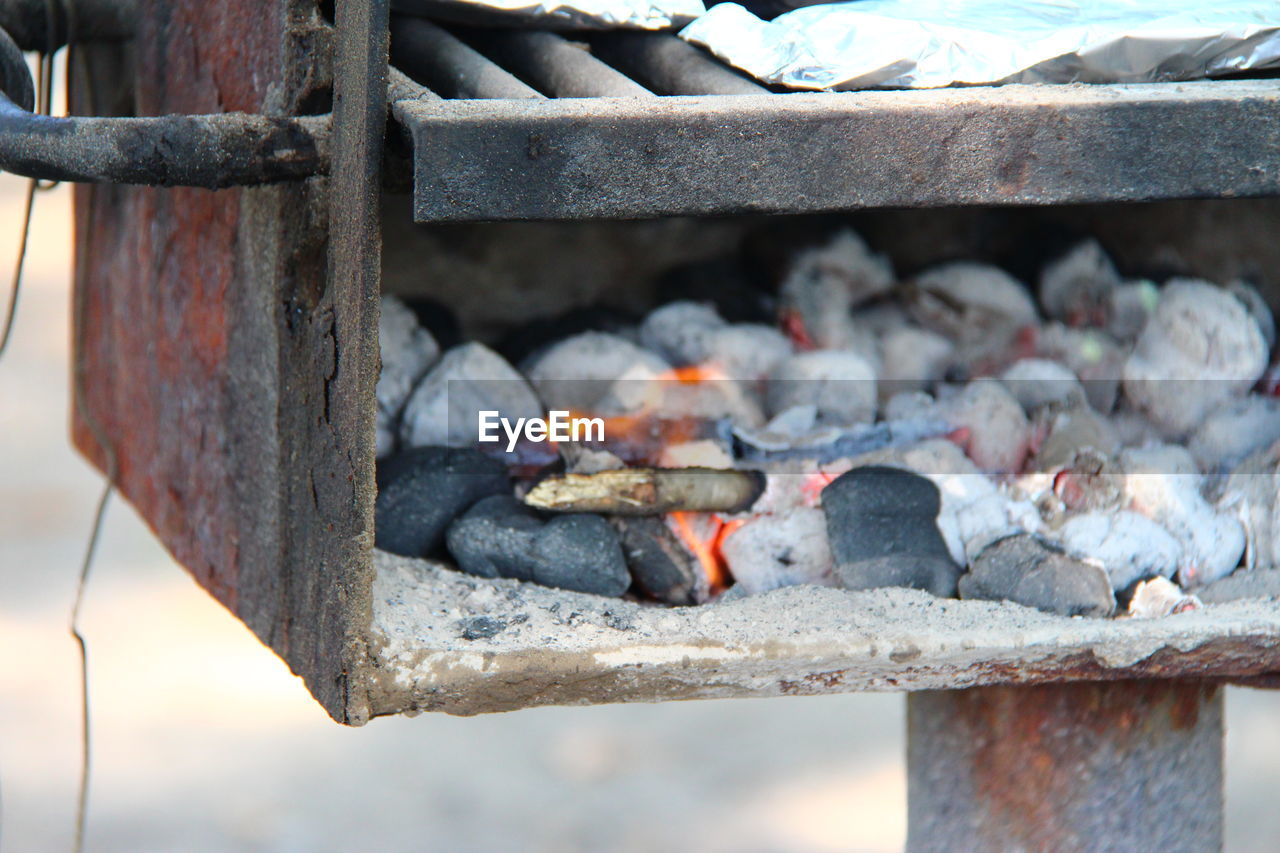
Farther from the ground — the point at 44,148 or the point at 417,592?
the point at 44,148

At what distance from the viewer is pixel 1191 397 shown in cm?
160

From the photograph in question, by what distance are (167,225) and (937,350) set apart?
0.98 m

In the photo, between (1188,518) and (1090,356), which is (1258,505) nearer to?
(1188,518)

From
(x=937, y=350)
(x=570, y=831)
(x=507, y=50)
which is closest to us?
(x=507, y=50)

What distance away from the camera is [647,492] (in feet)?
4.52

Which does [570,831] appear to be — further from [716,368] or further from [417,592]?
[417,592]

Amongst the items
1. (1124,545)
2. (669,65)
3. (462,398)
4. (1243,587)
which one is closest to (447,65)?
(669,65)

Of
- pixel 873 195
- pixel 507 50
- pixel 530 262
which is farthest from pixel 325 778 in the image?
pixel 873 195

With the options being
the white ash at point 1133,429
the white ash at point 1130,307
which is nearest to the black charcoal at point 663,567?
the white ash at point 1133,429

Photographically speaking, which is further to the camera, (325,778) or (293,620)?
(325,778)

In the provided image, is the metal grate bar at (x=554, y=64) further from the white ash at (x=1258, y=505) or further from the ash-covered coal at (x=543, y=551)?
the white ash at (x=1258, y=505)

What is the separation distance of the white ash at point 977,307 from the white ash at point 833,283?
0.08 m

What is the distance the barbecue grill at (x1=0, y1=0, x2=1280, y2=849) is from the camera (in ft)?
3.36

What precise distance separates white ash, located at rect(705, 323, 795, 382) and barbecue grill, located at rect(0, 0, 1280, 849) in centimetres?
46
